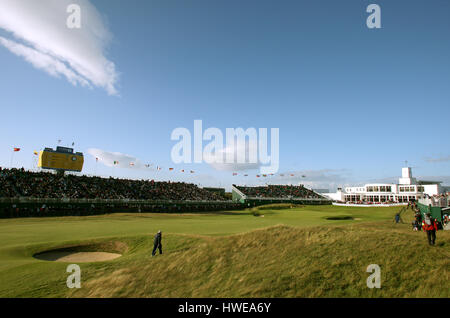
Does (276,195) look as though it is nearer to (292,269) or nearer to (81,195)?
(81,195)

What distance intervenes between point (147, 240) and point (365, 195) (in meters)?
83.8

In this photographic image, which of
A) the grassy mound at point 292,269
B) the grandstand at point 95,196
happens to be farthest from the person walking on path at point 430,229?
the grandstand at point 95,196

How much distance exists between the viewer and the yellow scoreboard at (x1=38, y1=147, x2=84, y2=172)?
6181 cm

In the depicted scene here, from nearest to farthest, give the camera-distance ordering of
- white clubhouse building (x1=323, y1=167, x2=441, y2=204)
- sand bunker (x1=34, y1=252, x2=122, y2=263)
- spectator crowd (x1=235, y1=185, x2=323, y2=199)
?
sand bunker (x1=34, y1=252, x2=122, y2=263) → white clubhouse building (x1=323, y1=167, x2=441, y2=204) → spectator crowd (x1=235, y1=185, x2=323, y2=199)

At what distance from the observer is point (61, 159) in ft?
209

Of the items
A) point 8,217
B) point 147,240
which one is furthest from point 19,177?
point 147,240

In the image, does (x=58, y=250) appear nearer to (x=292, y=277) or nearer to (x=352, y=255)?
(x=292, y=277)

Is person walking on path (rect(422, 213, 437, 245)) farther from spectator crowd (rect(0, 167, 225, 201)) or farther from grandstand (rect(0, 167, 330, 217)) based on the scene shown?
spectator crowd (rect(0, 167, 225, 201))

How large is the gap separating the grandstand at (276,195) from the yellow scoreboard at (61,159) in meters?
46.5

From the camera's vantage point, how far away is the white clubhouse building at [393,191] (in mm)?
77438

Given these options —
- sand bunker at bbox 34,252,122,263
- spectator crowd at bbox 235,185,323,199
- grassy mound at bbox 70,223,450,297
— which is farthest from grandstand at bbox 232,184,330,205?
grassy mound at bbox 70,223,450,297

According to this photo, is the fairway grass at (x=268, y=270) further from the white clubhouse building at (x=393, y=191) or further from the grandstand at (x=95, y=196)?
the white clubhouse building at (x=393, y=191)

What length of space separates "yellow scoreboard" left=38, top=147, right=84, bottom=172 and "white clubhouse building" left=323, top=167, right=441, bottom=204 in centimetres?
8329

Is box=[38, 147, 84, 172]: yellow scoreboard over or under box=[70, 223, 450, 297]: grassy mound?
over
